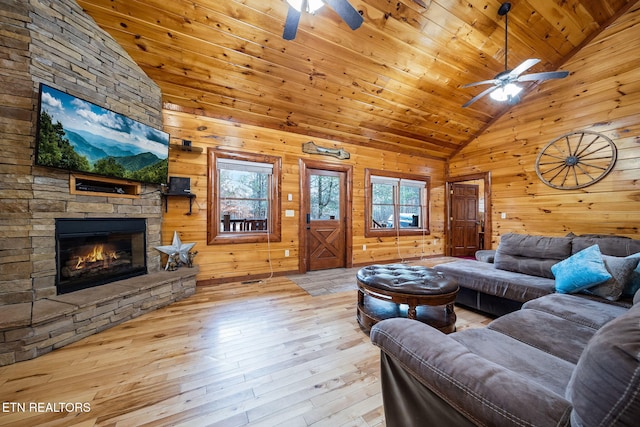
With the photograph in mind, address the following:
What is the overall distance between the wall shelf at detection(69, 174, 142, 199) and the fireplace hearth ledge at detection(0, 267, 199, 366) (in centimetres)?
102

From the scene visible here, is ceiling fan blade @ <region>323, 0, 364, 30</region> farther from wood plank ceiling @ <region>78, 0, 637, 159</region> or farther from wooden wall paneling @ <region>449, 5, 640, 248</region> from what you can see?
wooden wall paneling @ <region>449, 5, 640, 248</region>

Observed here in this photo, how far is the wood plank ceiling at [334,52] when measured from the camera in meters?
2.67

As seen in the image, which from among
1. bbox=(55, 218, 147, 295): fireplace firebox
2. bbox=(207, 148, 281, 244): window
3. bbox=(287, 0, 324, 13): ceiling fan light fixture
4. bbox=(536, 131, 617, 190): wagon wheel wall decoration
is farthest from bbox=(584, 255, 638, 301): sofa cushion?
bbox=(55, 218, 147, 295): fireplace firebox

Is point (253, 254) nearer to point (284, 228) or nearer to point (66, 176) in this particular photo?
point (284, 228)

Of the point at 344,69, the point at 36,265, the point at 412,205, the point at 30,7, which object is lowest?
the point at 36,265

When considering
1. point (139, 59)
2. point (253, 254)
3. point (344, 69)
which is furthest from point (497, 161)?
point (139, 59)

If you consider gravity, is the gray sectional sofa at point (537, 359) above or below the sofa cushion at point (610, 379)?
below

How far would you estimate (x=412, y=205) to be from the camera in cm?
580

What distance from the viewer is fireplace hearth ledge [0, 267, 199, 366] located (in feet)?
5.73

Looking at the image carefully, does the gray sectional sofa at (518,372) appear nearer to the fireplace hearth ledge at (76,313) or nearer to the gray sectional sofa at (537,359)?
the gray sectional sofa at (537,359)

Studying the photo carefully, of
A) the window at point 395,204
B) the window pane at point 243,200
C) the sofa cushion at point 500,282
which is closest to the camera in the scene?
the sofa cushion at point 500,282

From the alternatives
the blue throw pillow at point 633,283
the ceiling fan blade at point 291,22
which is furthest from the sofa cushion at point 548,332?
the ceiling fan blade at point 291,22

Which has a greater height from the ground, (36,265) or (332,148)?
(332,148)

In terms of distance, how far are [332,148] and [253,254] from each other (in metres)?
2.55
